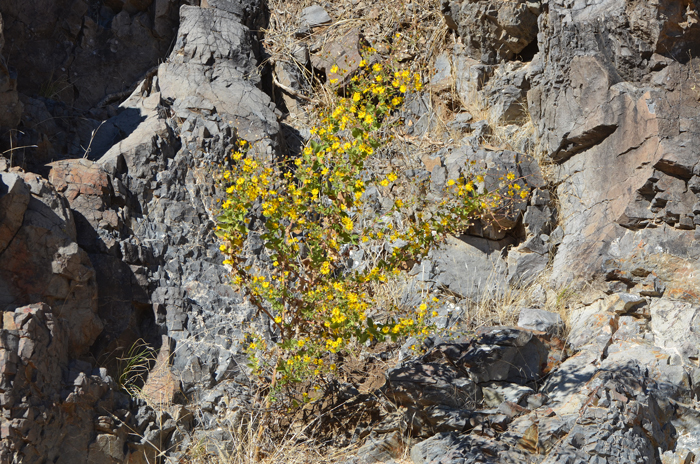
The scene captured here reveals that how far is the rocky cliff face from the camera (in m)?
3.42

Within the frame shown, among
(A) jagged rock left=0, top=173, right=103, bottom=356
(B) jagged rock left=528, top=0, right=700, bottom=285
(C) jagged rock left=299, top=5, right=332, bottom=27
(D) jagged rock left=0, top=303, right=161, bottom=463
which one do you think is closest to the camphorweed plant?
(D) jagged rock left=0, top=303, right=161, bottom=463

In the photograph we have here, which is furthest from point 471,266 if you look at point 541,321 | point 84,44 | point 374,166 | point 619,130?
point 84,44

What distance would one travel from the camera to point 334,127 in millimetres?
3334

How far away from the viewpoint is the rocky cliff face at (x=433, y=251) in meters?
3.42

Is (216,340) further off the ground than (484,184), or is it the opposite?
(484,184)

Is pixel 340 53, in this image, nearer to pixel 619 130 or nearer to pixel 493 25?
pixel 493 25

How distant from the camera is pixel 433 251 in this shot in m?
4.77

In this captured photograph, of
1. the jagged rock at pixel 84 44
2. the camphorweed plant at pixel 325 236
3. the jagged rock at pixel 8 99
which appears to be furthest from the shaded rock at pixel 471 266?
the jagged rock at pixel 84 44

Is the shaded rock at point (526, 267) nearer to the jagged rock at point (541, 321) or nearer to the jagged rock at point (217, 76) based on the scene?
the jagged rock at point (541, 321)

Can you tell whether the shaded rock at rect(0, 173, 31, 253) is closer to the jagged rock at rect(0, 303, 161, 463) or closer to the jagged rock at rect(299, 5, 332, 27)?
the jagged rock at rect(0, 303, 161, 463)

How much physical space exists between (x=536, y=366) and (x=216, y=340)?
217cm

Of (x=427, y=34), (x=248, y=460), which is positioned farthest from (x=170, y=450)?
(x=427, y=34)

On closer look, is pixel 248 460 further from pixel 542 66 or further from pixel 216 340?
pixel 542 66

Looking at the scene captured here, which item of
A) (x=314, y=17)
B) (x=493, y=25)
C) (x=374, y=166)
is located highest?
(x=314, y=17)
